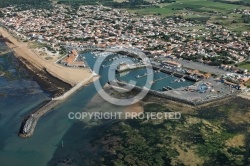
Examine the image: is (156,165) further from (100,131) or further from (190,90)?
(190,90)

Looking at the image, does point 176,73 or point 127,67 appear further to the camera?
point 127,67

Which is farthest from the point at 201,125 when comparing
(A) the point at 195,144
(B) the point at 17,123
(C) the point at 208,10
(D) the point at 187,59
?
(C) the point at 208,10

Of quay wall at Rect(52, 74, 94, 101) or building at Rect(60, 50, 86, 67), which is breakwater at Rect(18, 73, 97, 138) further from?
building at Rect(60, 50, 86, 67)

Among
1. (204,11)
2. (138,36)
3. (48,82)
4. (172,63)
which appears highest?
(204,11)

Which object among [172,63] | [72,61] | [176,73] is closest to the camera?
[176,73]

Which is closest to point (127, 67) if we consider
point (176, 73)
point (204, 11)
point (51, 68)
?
point (176, 73)

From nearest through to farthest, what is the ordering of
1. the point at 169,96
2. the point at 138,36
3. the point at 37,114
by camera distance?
the point at 37,114 < the point at 169,96 < the point at 138,36

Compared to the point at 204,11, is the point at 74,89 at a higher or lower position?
lower

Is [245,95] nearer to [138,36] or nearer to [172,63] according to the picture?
[172,63]
